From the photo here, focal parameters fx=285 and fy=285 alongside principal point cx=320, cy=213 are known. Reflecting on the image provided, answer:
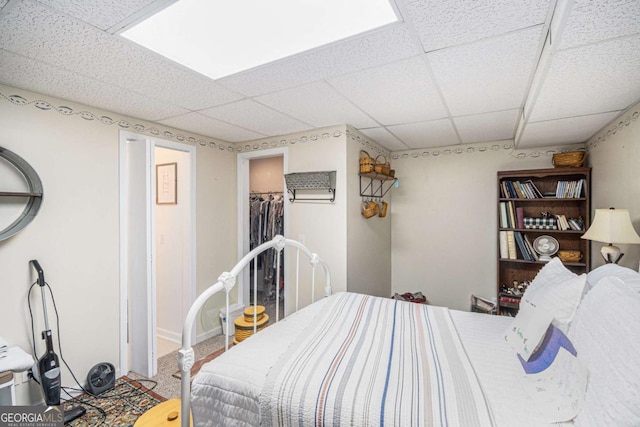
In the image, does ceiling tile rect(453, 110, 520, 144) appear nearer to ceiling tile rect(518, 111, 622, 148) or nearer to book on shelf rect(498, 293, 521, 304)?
ceiling tile rect(518, 111, 622, 148)

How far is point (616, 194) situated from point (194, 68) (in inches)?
116

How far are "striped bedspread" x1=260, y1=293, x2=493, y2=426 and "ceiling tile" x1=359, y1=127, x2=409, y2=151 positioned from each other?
6.41ft

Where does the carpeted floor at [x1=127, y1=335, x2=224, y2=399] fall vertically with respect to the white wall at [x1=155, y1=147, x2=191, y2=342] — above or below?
below

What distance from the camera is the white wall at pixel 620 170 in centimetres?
176

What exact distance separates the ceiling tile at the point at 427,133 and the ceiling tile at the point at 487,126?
93mm

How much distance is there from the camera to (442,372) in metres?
1.15

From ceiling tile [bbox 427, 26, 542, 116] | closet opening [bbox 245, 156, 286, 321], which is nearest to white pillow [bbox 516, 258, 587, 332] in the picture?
ceiling tile [bbox 427, 26, 542, 116]

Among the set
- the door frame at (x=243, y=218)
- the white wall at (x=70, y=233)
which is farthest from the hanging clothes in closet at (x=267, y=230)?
the white wall at (x=70, y=233)

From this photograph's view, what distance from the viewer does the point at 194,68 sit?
1627mm

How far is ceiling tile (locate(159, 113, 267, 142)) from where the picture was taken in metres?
2.51

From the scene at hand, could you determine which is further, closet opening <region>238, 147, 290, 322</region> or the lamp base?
closet opening <region>238, 147, 290, 322</region>

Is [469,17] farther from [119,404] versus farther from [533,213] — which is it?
[119,404]

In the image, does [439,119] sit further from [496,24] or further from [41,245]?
[41,245]
